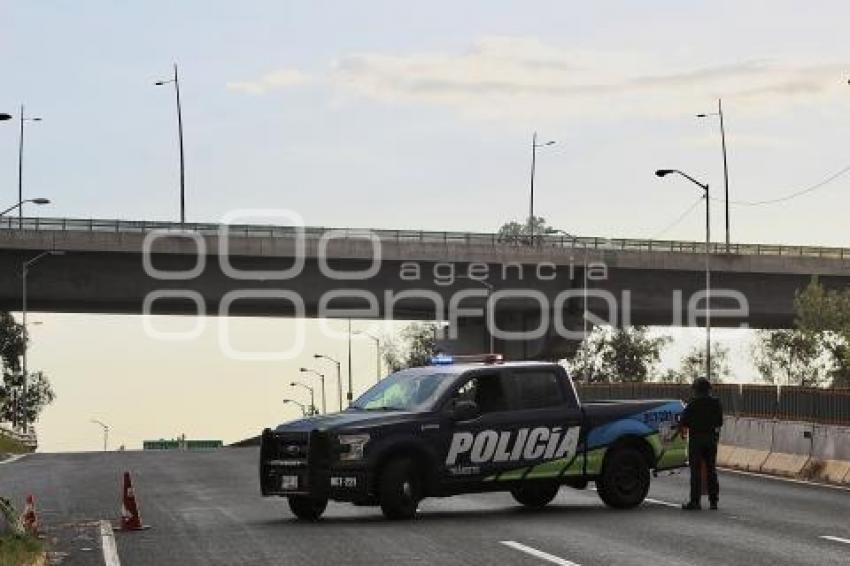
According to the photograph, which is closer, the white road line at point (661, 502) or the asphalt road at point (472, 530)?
the asphalt road at point (472, 530)

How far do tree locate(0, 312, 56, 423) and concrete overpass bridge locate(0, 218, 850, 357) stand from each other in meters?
58.0

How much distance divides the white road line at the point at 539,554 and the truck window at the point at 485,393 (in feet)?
13.5

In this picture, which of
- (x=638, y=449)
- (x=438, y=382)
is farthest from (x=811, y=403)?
(x=438, y=382)

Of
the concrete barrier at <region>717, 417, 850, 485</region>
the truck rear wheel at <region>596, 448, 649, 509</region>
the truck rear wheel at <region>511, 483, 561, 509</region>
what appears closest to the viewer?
the truck rear wheel at <region>596, 448, 649, 509</region>

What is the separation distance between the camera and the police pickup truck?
19.0 m

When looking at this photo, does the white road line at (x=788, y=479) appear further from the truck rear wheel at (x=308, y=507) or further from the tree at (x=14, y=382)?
the tree at (x=14, y=382)

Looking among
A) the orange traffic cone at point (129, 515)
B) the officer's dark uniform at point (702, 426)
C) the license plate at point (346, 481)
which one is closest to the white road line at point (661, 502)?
the officer's dark uniform at point (702, 426)

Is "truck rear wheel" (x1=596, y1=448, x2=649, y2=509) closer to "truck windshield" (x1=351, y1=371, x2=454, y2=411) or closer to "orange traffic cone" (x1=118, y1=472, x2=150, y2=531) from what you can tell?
"truck windshield" (x1=351, y1=371, x2=454, y2=411)

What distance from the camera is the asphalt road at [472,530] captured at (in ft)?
48.9

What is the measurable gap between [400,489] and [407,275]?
2280 inches

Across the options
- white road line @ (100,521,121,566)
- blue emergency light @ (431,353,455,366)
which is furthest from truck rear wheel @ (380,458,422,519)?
white road line @ (100,521,121,566)

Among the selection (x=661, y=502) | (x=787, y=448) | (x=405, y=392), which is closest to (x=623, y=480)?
(x=661, y=502)

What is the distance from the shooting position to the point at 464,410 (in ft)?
64.5

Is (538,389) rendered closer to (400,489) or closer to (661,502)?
(400,489)
